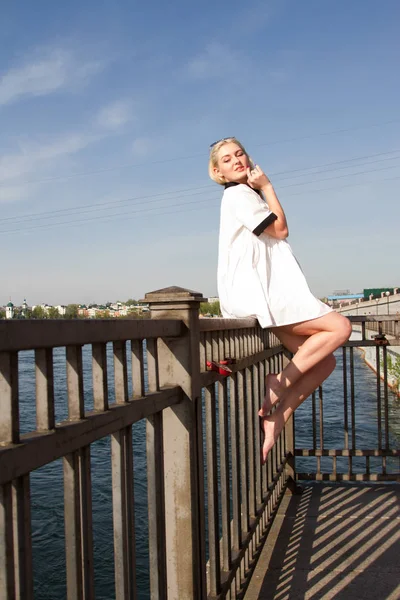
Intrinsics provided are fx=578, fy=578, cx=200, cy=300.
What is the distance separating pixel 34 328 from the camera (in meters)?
1.05

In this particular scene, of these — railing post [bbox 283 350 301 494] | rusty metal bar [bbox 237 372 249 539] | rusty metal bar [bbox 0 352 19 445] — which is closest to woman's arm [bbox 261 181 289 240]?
rusty metal bar [bbox 237 372 249 539]

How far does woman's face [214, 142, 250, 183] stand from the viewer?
2.50 metres

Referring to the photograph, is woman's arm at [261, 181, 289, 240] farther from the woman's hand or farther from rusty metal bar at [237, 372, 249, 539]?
rusty metal bar at [237, 372, 249, 539]

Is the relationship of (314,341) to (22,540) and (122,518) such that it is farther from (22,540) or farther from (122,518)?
(22,540)

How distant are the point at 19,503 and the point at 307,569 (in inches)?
99.4

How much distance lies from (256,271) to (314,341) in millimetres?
365

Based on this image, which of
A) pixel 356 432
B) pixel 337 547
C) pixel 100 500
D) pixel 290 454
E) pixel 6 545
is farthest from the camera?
pixel 356 432

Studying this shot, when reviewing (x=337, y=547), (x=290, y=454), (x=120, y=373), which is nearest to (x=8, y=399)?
(x=120, y=373)

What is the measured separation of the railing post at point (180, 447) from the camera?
6.26 ft

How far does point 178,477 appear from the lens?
1.93m

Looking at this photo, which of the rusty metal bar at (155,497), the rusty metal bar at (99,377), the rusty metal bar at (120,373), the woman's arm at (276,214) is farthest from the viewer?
the woman's arm at (276,214)

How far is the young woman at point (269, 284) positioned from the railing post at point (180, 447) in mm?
455

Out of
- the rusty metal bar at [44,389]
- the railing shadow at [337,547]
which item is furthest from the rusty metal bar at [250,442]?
the rusty metal bar at [44,389]

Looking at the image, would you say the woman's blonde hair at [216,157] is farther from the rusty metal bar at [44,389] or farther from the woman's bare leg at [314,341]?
the rusty metal bar at [44,389]
